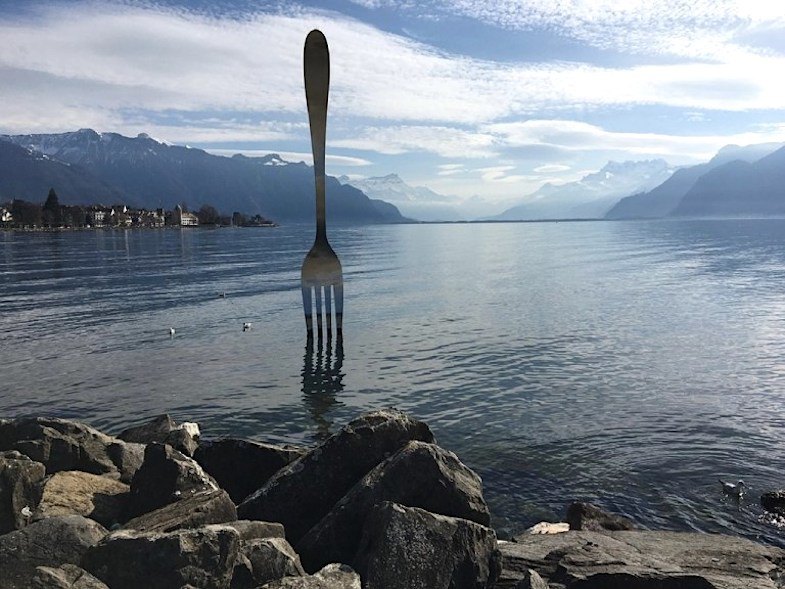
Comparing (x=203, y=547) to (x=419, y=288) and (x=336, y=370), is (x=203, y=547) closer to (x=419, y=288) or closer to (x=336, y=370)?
(x=336, y=370)

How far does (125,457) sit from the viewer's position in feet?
50.5

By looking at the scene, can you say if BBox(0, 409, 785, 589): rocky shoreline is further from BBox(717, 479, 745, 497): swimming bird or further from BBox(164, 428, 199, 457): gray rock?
BBox(717, 479, 745, 497): swimming bird

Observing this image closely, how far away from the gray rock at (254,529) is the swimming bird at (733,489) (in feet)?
41.8

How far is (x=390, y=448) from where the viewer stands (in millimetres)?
12648

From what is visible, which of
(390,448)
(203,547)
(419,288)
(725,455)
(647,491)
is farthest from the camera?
(419,288)

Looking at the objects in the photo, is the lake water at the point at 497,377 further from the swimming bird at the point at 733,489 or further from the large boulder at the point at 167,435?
the large boulder at the point at 167,435

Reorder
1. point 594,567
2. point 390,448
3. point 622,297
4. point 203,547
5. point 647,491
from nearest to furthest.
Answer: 1. point 203,547
2. point 594,567
3. point 390,448
4. point 647,491
5. point 622,297

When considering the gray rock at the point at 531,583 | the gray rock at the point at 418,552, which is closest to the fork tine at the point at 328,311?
the gray rock at the point at 418,552

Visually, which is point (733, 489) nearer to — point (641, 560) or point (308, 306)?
point (641, 560)

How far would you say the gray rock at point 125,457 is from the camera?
49.2 ft

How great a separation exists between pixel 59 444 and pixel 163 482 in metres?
4.38

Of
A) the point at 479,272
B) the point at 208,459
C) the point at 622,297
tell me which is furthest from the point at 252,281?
the point at 208,459

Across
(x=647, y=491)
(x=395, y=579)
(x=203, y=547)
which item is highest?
(x=203, y=547)

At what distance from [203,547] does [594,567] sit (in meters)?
6.39
